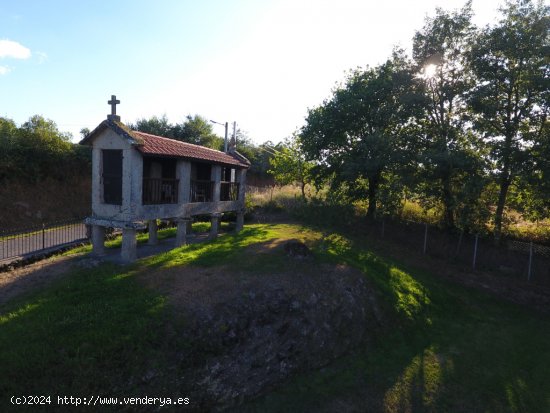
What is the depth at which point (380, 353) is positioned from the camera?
1049cm

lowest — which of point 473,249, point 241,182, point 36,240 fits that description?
point 36,240

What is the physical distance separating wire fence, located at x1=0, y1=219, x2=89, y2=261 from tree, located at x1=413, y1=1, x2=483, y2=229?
19716 millimetres

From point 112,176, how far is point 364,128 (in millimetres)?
18264

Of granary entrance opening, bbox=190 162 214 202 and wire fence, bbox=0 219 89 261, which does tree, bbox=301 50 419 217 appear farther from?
wire fence, bbox=0 219 89 261

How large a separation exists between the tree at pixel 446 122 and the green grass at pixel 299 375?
753 cm

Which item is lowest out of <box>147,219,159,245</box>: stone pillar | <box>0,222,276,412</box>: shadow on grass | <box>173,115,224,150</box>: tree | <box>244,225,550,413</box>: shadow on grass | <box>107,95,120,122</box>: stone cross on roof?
<box>244,225,550,413</box>: shadow on grass

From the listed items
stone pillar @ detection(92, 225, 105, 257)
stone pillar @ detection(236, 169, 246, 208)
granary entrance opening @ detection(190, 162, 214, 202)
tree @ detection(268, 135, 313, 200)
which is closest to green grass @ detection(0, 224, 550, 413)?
stone pillar @ detection(92, 225, 105, 257)

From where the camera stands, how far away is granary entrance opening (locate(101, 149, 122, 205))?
41.9 feet

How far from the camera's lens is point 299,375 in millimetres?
9133

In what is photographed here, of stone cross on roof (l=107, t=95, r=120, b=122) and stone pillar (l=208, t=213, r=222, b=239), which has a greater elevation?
stone cross on roof (l=107, t=95, r=120, b=122)

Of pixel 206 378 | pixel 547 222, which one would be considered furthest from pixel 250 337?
pixel 547 222

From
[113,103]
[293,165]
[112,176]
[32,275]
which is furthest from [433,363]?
[293,165]

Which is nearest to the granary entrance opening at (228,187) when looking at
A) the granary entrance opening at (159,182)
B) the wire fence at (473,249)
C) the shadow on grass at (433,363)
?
the granary entrance opening at (159,182)

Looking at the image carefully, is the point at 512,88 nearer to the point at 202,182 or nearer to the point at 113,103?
the point at 202,182
